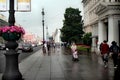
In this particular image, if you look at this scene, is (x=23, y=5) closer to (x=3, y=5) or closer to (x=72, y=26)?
(x=3, y=5)

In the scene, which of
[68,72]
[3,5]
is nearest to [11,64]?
[3,5]

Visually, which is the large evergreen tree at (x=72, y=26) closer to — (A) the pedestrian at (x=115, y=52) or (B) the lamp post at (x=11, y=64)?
(A) the pedestrian at (x=115, y=52)

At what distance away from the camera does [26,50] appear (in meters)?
74.6

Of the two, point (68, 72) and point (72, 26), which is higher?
point (72, 26)

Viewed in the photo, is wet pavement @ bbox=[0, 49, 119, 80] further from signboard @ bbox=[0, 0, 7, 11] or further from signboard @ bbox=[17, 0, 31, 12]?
signboard @ bbox=[0, 0, 7, 11]

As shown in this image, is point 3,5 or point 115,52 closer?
point 3,5

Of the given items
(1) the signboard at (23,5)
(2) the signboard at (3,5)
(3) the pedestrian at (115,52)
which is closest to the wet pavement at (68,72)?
(3) the pedestrian at (115,52)

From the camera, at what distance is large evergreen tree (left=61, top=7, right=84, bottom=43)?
95.1 meters

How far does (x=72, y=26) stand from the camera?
96.2 meters

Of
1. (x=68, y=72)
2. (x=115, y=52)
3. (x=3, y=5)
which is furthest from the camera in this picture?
(x=115, y=52)

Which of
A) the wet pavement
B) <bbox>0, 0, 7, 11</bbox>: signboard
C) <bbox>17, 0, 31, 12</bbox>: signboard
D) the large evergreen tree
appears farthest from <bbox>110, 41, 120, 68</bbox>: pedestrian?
the large evergreen tree

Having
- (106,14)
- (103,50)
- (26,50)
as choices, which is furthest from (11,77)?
(26,50)

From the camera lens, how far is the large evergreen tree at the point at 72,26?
95125mm

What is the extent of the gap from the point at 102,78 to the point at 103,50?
26.2 feet
